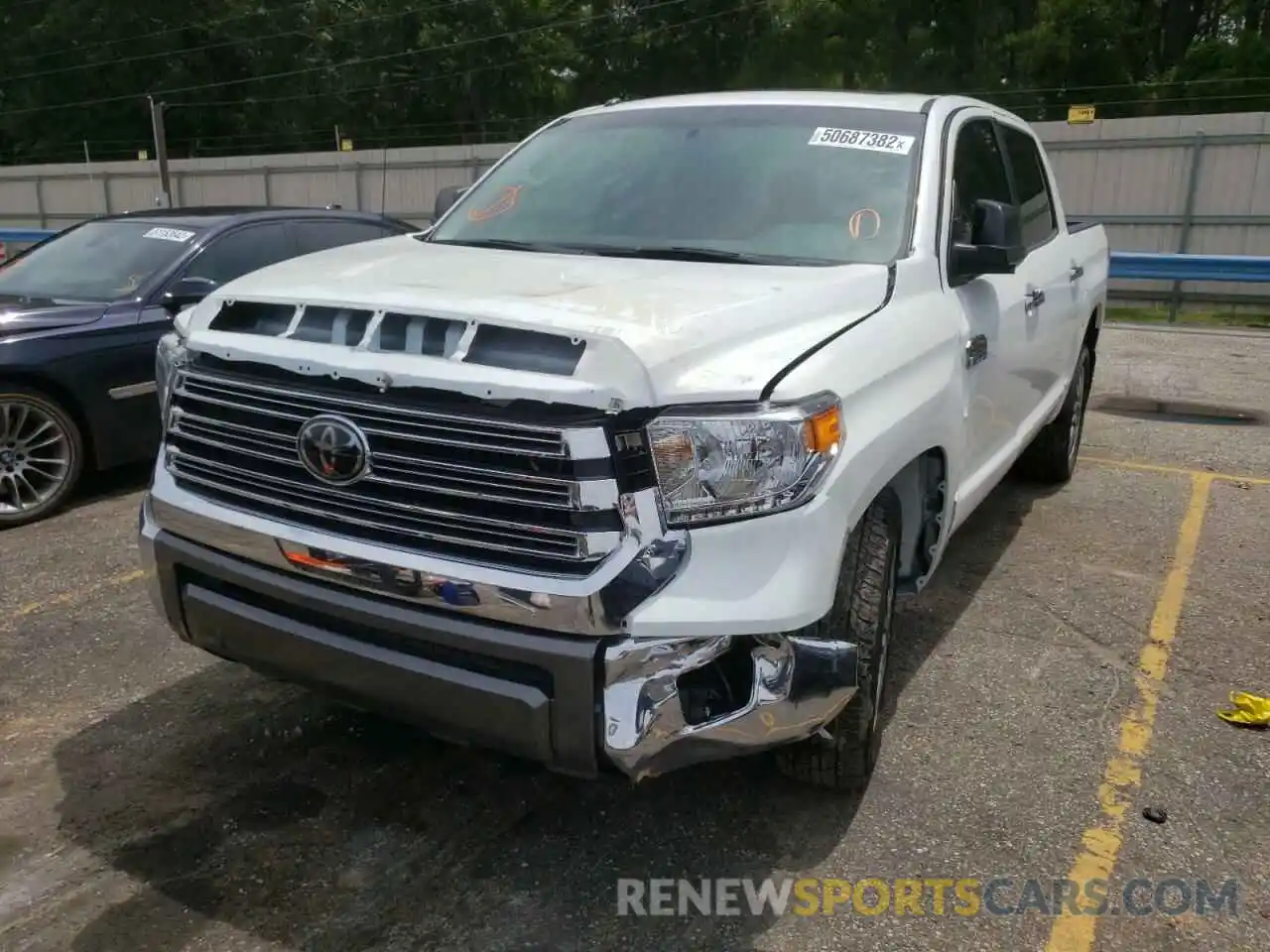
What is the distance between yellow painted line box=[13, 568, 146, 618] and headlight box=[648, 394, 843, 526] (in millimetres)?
2788

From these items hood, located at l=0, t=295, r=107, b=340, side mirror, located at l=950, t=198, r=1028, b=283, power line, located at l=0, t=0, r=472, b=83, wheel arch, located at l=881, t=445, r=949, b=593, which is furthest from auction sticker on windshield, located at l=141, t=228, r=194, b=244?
power line, located at l=0, t=0, r=472, b=83

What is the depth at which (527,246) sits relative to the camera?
368 cm

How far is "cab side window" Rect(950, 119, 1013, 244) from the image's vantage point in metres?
3.83

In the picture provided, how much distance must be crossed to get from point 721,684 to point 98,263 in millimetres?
5272

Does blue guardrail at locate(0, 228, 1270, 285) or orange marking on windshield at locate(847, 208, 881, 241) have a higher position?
orange marking on windshield at locate(847, 208, 881, 241)

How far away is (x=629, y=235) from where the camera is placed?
11.8 feet

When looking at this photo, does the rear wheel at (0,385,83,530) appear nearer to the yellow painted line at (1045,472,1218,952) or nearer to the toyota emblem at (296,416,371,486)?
the toyota emblem at (296,416,371,486)

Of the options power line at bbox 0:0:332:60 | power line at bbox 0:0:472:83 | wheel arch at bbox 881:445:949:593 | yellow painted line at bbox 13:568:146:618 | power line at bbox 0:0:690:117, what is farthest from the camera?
power line at bbox 0:0:332:60

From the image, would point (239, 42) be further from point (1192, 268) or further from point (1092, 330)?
point (1092, 330)

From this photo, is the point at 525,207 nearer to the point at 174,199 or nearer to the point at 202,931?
the point at 202,931

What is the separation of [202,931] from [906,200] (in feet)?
9.44

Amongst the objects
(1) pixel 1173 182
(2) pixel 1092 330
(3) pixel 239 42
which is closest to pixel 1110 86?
(1) pixel 1173 182

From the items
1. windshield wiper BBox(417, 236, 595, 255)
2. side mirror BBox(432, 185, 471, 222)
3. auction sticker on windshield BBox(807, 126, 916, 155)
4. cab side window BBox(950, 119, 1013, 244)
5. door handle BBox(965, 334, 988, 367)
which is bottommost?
door handle BBox(965, 334, 988, 367)

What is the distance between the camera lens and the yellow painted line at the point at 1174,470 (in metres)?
6.51
